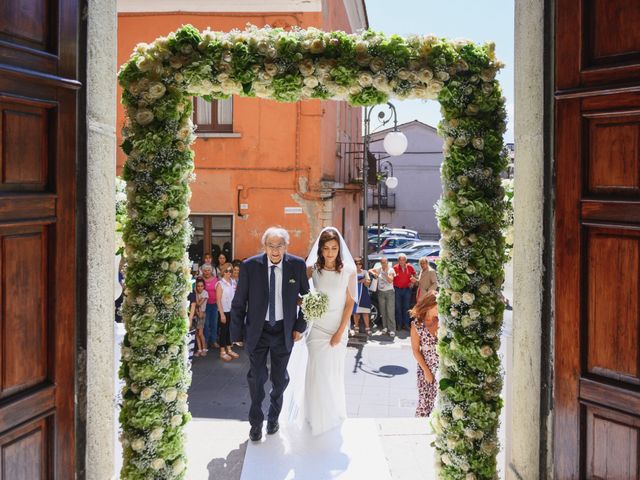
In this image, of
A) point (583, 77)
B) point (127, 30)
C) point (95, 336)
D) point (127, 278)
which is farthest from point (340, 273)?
point (127, 30)

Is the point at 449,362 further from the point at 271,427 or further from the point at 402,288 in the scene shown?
the point at 402,288

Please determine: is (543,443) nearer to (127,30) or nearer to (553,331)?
(553,331)

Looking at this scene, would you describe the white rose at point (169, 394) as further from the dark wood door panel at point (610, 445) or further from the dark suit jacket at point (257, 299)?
the dark wood door panel at point (610, 445)

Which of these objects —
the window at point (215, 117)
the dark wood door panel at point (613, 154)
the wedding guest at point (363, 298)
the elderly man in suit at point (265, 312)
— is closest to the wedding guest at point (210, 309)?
the wedding guest at point (363, 298)

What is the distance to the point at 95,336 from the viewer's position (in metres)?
3.58

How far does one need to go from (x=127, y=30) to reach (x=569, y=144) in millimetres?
12308

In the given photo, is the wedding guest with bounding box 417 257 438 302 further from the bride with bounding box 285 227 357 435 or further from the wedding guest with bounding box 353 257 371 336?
the bride with bounding box 285 227 357 435

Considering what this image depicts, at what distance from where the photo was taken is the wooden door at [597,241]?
3033 millimetres

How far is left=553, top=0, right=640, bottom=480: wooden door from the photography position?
9.95 feet

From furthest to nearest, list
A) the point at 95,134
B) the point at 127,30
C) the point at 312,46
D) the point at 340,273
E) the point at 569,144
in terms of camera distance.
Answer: the point at 127,30 < the point at 340,273 < the point at 312,46 < the point at 95,134 < the point at 569,144

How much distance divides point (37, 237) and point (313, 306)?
9.39 feet

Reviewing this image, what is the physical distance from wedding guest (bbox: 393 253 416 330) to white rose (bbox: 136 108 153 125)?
28.8ft

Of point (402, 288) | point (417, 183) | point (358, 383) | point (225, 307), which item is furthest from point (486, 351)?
point (417, 183)

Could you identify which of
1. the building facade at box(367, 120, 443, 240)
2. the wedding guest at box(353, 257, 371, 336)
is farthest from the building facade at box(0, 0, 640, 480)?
the building facade at box(367, 120, 443, 240)
